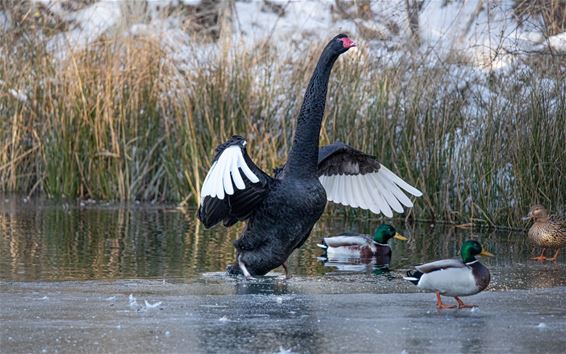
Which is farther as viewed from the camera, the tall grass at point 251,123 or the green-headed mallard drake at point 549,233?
the tall grass at point 251,123

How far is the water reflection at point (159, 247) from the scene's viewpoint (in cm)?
947

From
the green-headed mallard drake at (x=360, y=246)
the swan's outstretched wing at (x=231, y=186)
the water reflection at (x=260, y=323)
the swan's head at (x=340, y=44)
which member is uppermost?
the swan's head at (x=340, y=44)

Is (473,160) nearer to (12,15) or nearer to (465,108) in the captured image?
(465,108)

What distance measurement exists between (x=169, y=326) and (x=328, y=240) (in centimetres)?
407

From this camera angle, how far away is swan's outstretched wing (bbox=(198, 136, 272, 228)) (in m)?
8.25

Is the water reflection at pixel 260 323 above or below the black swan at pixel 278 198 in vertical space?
below

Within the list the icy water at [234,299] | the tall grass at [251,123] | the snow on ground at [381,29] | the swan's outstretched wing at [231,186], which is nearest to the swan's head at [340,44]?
the swan's outstretched wing at [231,186]

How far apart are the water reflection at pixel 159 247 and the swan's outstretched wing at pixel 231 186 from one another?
0.61 m

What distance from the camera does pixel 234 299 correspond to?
8016 mm

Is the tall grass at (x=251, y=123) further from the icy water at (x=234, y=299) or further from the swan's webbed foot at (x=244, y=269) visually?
the swan's webbed foot at (x=244, y=269)

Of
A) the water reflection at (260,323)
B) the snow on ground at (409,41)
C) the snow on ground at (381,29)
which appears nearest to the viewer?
the water reflection at (260,323)

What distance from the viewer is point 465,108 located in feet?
44.6

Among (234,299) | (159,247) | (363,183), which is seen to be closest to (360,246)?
(363,183)

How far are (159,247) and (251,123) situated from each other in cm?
408
